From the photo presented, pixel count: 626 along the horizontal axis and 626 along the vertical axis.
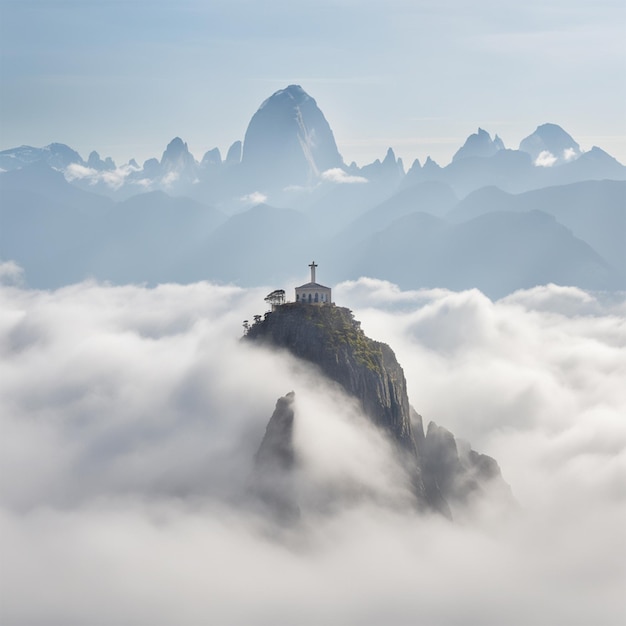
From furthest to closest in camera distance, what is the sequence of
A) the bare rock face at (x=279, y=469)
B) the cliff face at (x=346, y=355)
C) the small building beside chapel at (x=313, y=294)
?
the small building beside chapel at (x=313, y=294) → the cliff face at (x=346, y=355) → the bare rock face at (x=279, y=469)

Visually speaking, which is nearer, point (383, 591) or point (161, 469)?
point (383, 591)

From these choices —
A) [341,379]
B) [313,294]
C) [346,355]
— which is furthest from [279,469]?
[313,294]

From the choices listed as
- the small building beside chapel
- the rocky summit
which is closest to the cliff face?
the rocky summit

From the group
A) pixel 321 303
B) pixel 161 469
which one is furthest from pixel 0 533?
pixel 321 303

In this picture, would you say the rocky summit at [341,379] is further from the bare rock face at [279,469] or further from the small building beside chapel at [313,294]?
the small building beside chapel at [313,294]

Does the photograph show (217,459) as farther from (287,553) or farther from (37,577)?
(37,577)

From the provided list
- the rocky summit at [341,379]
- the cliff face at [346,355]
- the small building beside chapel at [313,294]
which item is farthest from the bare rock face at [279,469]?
the small building beside chapel at [313,294]

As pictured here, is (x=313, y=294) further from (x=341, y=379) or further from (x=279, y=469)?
(x=279, y=469)

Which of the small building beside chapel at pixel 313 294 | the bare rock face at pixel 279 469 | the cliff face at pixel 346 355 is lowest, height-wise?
the bare rock face at pixel 279 469

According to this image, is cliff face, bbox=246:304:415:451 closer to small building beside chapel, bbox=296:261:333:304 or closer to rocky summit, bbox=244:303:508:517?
rocky summit, bbox=244:303:508:517
